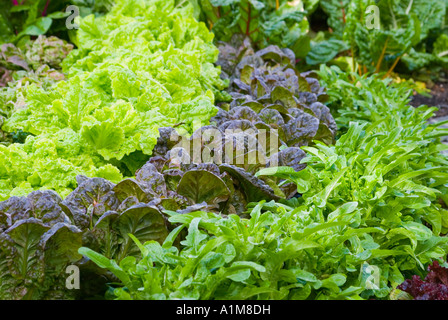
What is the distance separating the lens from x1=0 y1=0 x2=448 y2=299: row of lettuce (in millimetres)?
1914

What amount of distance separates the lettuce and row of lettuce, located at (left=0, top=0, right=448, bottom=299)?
1 cm

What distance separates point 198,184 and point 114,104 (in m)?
0.86

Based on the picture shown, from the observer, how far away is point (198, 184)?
236 cm

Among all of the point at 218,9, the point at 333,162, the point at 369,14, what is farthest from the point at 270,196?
the point at 369,14

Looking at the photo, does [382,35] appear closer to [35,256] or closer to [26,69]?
[26,69]

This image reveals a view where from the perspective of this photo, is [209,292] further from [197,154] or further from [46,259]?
[197,154]

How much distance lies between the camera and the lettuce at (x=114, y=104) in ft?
8.46

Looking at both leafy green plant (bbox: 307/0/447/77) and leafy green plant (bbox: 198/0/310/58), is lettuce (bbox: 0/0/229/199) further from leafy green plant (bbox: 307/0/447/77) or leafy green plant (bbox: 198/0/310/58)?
leafy green plant (bbox: 307/0/447/77)

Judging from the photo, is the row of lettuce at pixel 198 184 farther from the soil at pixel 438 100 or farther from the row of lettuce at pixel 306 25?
the soil at pixel 438 100

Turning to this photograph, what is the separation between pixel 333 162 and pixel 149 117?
1.13m

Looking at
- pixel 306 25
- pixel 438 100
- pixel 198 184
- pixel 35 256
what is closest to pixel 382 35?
pixel 306 25

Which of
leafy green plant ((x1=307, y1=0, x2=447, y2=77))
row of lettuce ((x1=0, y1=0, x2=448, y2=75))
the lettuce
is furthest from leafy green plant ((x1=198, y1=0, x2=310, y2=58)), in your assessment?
the lettuce

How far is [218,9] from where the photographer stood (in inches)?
191

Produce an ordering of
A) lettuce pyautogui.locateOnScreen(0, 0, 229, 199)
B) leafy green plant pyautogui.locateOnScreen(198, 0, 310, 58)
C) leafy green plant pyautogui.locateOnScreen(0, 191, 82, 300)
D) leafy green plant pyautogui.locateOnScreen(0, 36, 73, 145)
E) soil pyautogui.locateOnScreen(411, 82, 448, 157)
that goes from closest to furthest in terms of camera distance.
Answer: leafy green plant pyautogui.locateOnScreen(0, 191, 82, 300), lettuce pyautogui.locateOnScreen(0, 0, 229, 199), leafy green plant pyautogui.locateOnScreen(0, 36, 73, 145), leafy green plant pyautogui.locateOnScreen(198, 0, 310, 58), soil pyautogui.locateOnScreen(411, 82, 448, 157)
